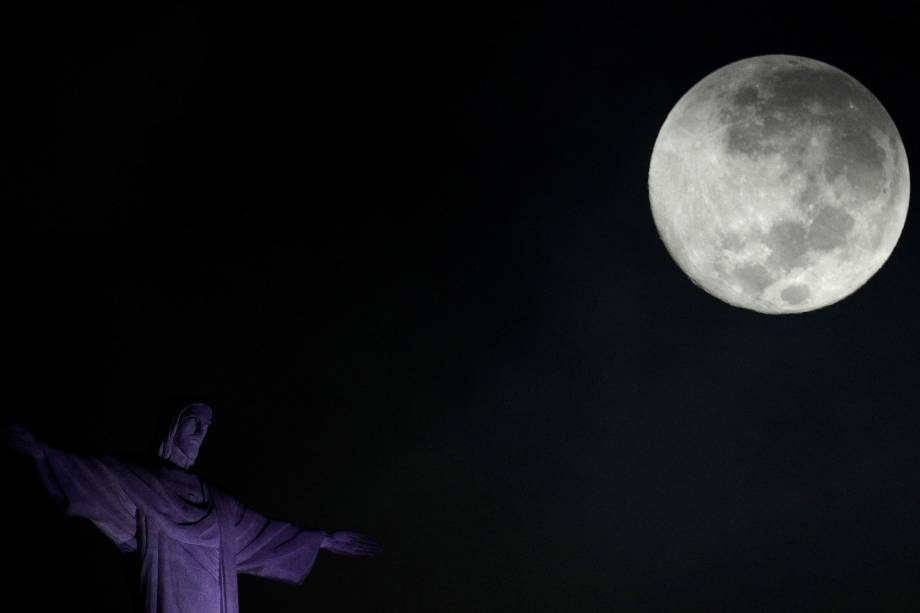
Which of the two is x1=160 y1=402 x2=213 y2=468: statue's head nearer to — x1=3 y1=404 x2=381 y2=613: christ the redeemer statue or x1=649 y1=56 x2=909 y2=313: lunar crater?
x1=3 y1=404 x2=381 y2=613: christ the redeemer statue

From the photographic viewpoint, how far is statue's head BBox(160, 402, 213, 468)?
5512 mm

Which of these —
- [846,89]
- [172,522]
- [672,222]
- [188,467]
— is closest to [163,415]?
[188,467]

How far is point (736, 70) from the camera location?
20.9ft

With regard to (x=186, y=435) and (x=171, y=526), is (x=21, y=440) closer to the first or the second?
(x=171, y=526)

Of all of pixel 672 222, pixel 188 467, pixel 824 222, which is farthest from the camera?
pixel 672 222

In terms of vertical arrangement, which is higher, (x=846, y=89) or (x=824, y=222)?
(x=846, y=89)

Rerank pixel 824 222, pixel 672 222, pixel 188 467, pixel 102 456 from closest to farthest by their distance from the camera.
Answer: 1. pixel 102 456
2. pixel 188 467
3. pixel 824 222
4. pixel 672 222

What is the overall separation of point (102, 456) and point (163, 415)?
1.95 feet

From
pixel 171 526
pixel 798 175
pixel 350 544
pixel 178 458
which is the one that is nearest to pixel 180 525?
pixel 171 526

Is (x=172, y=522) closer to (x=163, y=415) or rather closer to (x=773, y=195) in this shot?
(x=163, y=415)

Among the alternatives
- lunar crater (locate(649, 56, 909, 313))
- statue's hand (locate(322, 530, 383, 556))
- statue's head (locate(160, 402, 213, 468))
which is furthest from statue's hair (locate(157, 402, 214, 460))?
lunar crater (locate(649, 56, 909, 313))

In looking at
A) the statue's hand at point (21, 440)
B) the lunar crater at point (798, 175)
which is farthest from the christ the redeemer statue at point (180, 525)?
the lunar crater at point (798, 175)

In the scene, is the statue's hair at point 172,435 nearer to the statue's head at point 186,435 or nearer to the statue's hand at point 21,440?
the statue's head at point 186,435

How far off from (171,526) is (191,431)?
1.73 ft
